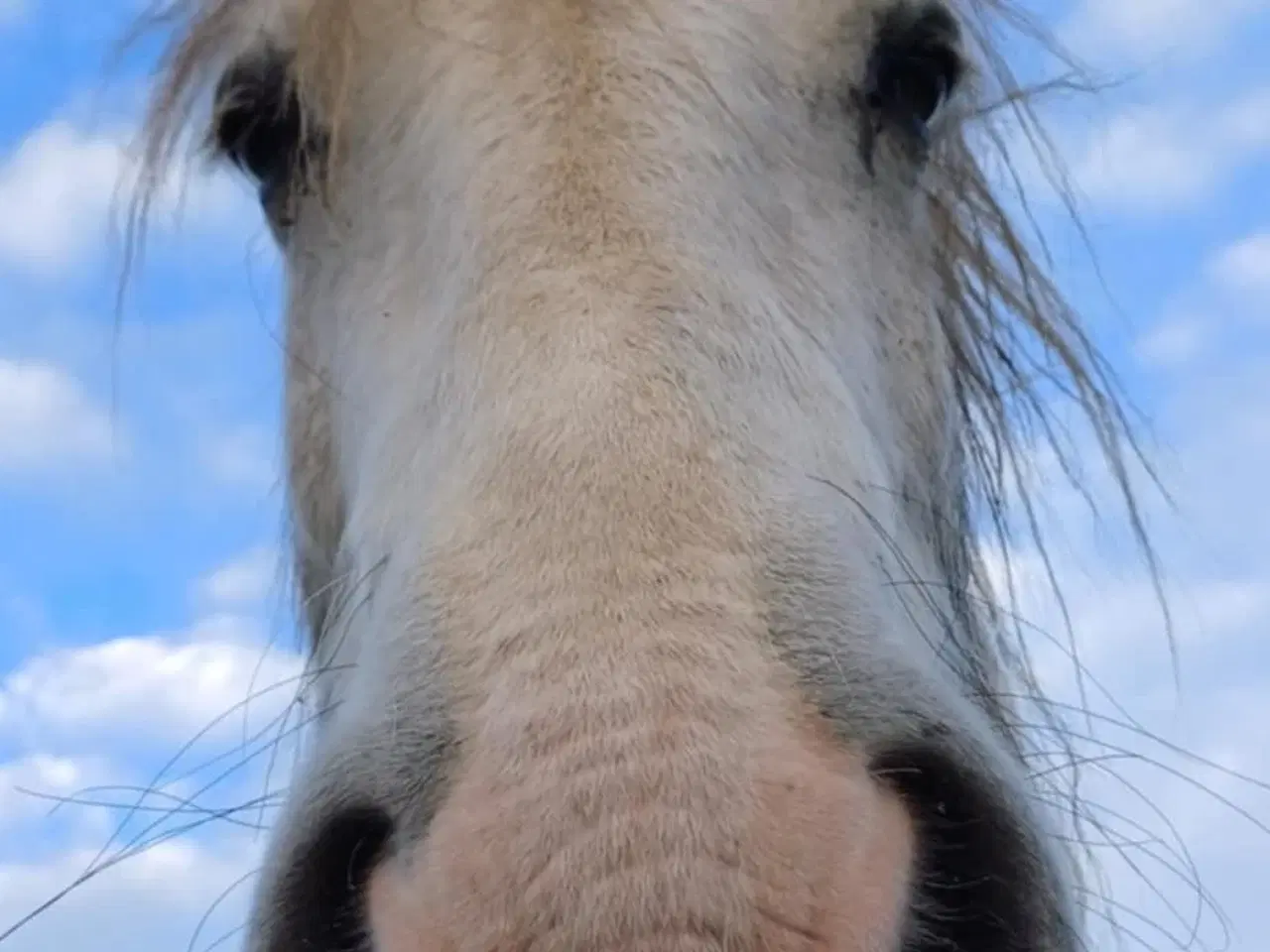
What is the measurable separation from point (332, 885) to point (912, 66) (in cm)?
148

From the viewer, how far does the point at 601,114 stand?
1.83 metres

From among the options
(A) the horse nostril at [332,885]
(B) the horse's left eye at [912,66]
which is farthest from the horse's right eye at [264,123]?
(A) the horse nostril at [332,885]

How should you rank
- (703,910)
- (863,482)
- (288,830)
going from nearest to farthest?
(703,910) < (288,830) < (863,482)

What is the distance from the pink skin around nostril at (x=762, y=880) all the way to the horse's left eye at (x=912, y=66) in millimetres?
1190

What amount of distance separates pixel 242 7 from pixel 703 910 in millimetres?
1828

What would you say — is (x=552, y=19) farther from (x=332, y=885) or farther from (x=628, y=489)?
(x=332, y=885)

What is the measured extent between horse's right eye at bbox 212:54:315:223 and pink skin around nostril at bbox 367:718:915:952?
4.25ft

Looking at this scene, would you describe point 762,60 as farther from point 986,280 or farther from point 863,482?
point 986,280

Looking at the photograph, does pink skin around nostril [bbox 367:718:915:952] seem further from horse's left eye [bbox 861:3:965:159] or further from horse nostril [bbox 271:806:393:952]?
horse's left eye [bbox 861:3:965:159]

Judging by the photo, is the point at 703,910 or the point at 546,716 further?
the point at 546,716

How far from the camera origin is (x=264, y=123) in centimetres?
240

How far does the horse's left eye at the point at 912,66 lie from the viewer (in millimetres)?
2219

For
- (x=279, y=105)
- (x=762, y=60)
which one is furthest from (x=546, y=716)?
(x=279, y=105)

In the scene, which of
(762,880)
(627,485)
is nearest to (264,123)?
(627,485)
